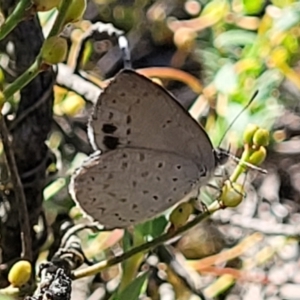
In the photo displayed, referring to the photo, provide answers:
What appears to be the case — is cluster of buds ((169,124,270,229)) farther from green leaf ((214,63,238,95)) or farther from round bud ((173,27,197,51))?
round bud ((173,27,197,51))

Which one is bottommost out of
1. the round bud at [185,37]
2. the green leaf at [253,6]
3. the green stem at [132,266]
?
the round bud at [185,37]

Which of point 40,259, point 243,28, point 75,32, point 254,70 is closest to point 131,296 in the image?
point 40,259

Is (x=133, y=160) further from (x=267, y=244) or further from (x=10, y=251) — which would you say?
(x=267, y=244)

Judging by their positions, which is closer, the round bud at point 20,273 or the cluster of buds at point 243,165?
the round bud at point 20,273

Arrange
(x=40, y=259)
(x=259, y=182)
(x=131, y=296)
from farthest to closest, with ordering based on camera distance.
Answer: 1. (x=259, y=182)
2. (x=40, y=259)
3. (x=131, y=296)

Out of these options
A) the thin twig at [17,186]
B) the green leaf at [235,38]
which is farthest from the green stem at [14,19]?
the green leaf at [235,38]

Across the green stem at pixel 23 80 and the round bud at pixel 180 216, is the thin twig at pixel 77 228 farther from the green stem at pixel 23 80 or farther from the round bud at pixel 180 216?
the green stem at pixel 23 80
